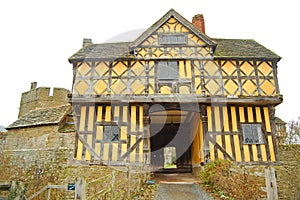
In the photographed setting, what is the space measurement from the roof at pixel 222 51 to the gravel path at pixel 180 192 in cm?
643

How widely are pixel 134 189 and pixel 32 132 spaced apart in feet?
36.1

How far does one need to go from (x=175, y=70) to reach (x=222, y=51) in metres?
2.85

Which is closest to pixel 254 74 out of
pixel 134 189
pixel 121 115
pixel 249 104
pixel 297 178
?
pixel 249 104

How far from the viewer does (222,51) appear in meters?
12.5

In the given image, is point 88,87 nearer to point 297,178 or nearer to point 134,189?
point 134,189

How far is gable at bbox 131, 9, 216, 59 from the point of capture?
39.6ft

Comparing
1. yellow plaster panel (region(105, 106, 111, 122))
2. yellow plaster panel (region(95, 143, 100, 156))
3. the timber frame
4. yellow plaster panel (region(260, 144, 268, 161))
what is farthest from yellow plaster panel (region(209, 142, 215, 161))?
yellow plaster panel (region(95, 143, 100, 156))

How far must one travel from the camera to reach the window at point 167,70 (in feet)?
38.6

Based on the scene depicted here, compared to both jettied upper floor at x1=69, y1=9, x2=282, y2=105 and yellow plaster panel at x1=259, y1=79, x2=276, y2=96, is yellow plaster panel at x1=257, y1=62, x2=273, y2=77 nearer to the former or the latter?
jettied upper floor at x1=69, y1=9, x2=282, y2=105

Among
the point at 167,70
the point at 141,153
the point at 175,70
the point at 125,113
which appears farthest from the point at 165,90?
the point at 141,153

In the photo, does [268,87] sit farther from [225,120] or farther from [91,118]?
[91,118]

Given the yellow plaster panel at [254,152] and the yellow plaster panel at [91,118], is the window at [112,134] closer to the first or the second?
the yellow plaster panel at [91,118]

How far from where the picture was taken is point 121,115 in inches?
454

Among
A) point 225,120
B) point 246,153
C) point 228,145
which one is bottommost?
point 246,153
